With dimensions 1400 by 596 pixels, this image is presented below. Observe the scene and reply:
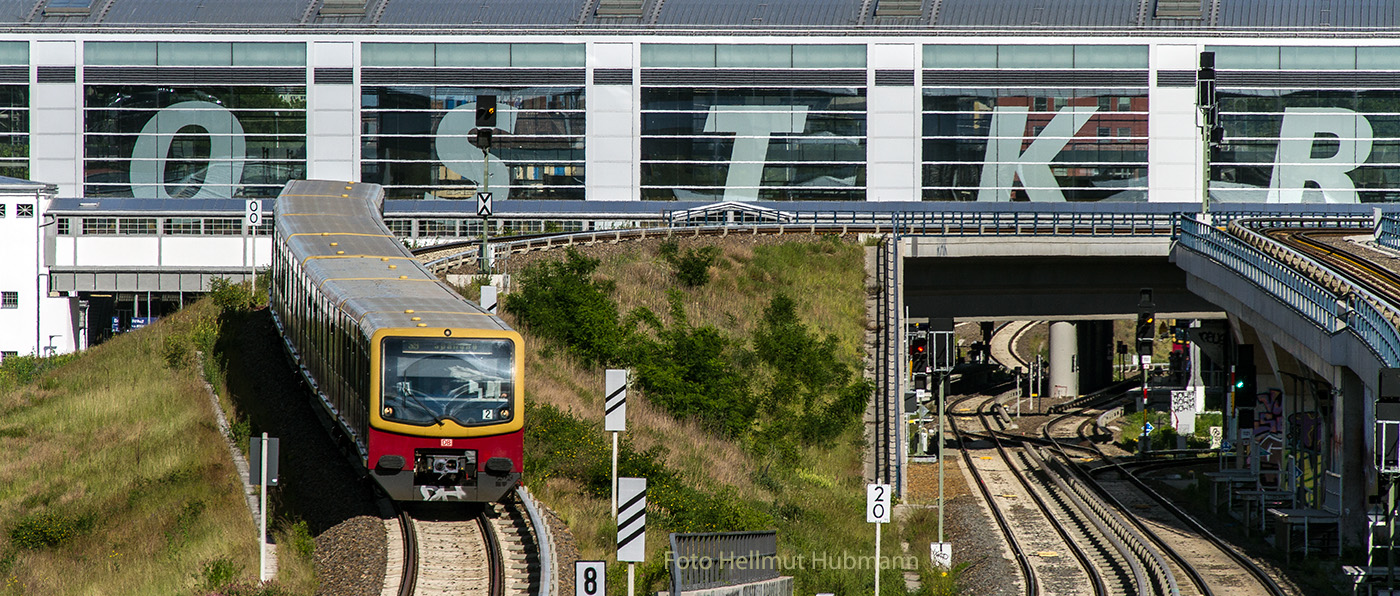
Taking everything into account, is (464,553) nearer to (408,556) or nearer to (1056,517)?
(408,556)

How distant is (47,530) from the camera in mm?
24047

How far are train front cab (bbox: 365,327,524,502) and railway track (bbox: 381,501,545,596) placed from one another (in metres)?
0.71

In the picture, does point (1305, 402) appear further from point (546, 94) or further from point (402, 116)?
point (402, 116)

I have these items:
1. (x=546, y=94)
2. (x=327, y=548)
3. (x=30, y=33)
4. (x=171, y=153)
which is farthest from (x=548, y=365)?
(x=30, y=33)

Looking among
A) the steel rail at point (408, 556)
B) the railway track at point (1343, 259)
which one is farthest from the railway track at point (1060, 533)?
the steel rail at point (408, 556)

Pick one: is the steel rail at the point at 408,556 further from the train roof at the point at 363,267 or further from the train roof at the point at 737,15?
the train roof at the point at 737,15

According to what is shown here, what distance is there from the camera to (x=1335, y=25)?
2645 inches

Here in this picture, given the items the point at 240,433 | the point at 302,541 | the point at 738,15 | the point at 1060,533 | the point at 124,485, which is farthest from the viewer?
the point at 738,15

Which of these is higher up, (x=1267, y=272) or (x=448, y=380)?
(x=1267, y=272)

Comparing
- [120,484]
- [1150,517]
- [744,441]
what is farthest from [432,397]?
[1150,517]

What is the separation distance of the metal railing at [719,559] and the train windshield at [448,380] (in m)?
3.44

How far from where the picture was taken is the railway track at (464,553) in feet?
60.5

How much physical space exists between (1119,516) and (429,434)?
76.2ft

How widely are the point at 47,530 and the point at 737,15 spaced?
49.7m
